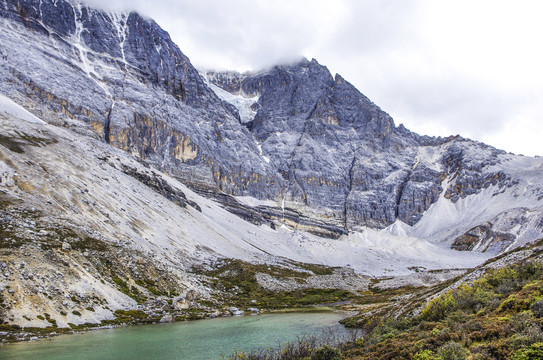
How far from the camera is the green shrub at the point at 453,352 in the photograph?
44.7 feet

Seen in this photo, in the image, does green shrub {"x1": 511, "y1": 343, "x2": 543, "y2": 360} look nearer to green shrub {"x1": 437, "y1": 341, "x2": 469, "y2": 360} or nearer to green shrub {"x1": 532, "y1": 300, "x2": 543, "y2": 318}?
green shrub {"x1": 437, "y1": 341, "x2": 469, "y2": 360}

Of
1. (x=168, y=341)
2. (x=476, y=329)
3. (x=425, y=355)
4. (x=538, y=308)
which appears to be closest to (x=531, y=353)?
(x=425, y=355)

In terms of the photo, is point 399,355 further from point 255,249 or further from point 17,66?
point 17,66

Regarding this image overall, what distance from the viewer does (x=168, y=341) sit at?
107 feet

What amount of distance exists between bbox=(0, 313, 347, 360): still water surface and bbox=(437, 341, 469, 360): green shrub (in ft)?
59.7

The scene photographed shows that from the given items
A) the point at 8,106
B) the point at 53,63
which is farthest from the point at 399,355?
the point at 53,63

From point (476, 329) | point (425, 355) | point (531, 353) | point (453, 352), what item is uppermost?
point (531, 353)

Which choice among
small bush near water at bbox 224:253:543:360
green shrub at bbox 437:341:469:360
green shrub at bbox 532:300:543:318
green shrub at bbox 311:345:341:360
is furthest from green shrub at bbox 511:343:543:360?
green shrub at bbox 311:345:341:360

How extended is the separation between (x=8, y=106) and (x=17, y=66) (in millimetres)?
44781

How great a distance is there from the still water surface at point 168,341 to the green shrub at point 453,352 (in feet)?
59.7

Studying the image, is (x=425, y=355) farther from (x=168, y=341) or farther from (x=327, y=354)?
(x=168, y=341)

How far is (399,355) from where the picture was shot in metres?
16.9

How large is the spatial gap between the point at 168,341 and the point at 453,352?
27.0 metres

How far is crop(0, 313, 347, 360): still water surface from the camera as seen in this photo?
26.8 metres
